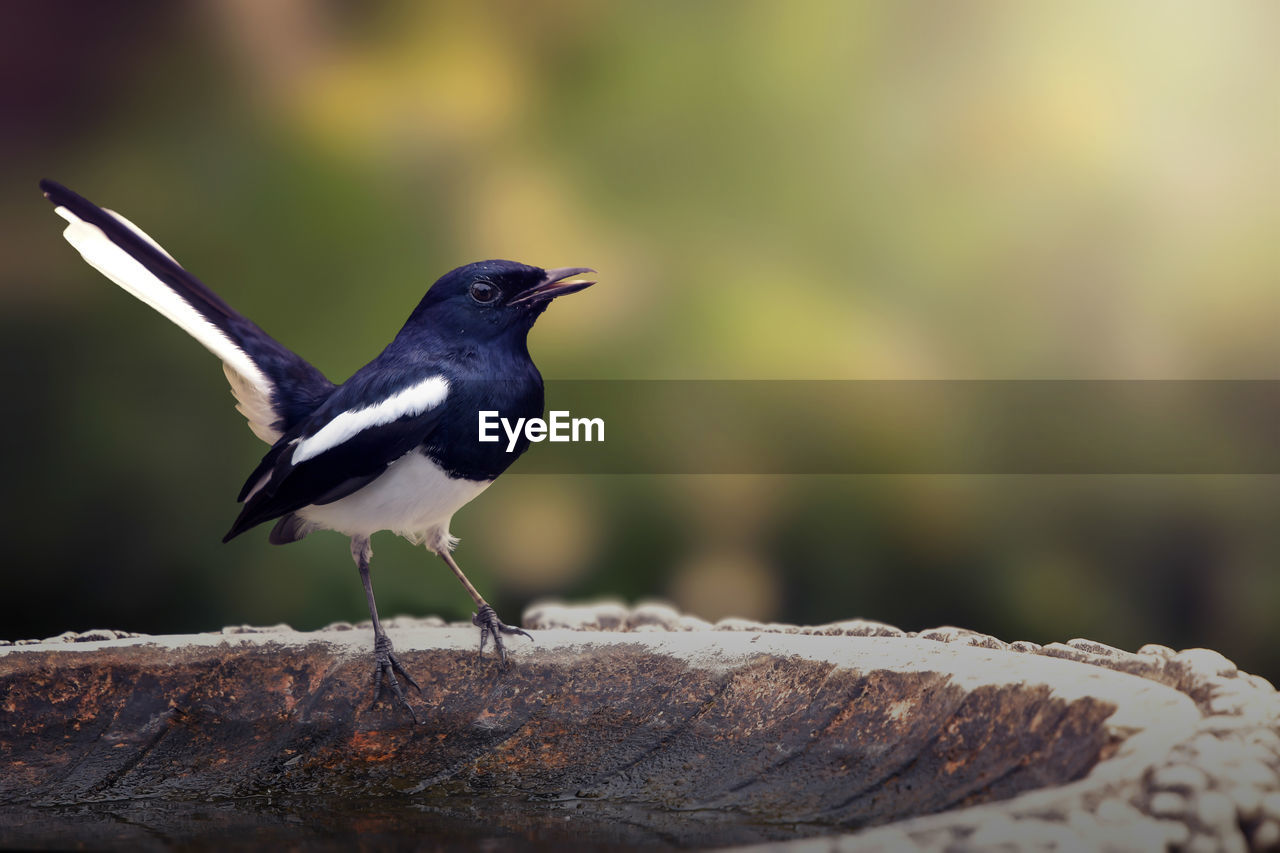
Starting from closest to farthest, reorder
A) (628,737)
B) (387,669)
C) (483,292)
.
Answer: (628,737) → (387,669) → (483,292)

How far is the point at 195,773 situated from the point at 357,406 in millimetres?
644

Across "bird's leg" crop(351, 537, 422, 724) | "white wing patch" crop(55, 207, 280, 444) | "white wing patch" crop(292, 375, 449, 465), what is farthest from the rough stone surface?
"white wing patch" crop(55, 207, 280, 444)

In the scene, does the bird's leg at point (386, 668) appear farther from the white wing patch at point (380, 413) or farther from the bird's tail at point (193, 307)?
the bird's tail at point (193, 307)

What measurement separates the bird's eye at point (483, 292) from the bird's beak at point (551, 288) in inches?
1.3

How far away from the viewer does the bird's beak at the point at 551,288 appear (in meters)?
2.01

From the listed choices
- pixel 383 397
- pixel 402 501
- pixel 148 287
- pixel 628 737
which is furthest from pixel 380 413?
pixel 628 737

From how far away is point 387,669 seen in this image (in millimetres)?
1886

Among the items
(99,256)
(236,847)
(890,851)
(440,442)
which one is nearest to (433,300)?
(440,442)

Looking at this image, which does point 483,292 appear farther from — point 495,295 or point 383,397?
point 383,397

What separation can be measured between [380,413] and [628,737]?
0.68m

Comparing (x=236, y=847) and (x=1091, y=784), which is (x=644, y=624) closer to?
(x=236, y=847)

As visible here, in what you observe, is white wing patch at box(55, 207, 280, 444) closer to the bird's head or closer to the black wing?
the black wing

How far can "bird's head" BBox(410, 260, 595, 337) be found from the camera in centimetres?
201

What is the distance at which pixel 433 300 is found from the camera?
206 cm
